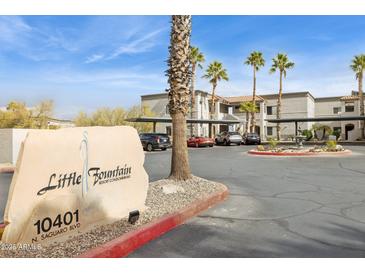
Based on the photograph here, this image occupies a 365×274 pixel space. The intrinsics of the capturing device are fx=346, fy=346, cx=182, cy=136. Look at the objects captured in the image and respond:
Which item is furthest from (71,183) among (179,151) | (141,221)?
(179,151)

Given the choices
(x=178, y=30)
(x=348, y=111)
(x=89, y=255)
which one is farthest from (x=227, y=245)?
(x=348, y=111)

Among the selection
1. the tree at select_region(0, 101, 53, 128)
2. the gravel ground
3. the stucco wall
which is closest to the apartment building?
the tree at select_region(0, 101, 53, 128)

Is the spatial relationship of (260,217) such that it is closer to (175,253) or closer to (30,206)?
(175,253)

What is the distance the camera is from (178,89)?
8578mm

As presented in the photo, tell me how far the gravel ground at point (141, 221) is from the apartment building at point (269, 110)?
37192 mm

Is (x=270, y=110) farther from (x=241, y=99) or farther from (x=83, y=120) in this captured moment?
(x=83, y=120)

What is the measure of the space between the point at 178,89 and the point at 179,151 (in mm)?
1536

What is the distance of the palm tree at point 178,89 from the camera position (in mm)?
8508

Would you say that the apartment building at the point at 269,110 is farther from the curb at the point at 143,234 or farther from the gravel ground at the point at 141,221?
the curb at the point at 143,234

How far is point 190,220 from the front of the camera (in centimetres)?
593

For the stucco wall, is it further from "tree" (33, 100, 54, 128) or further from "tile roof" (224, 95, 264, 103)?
"tile roof" (224, 95, 264, 103)

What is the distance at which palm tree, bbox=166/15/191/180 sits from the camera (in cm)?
851

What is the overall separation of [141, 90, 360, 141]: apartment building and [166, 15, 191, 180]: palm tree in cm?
3624

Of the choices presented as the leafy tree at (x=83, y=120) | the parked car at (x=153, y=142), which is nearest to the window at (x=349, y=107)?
the parked car at (x=153, y=142)
